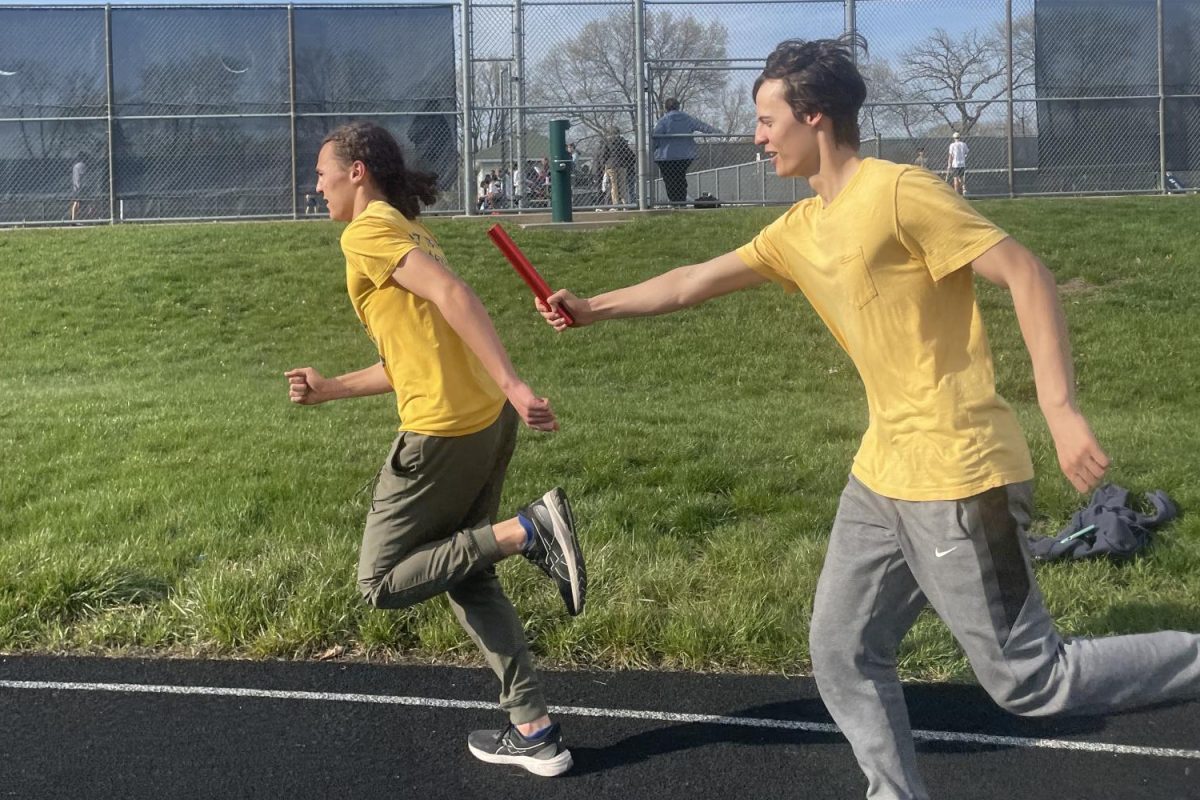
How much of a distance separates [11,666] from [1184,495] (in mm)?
5922

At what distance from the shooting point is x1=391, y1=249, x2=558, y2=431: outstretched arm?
3.55 m

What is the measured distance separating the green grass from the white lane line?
0.44 meters

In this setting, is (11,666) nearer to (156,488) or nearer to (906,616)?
(156,488)

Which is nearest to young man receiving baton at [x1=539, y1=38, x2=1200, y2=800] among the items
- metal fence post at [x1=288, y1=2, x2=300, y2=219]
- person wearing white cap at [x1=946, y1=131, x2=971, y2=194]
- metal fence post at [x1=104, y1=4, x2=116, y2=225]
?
person wearing white cap at [x1=946, y1=131, x2=971, y2=194]

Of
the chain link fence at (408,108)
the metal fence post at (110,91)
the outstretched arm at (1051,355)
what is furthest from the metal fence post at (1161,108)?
the outstretched arm at (1051,355)

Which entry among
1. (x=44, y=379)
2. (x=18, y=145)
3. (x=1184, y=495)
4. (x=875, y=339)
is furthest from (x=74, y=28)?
(x=875, y=339)

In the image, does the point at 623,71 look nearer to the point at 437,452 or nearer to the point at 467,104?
the point at 467,104

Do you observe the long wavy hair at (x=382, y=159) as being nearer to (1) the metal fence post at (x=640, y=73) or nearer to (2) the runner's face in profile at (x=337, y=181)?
(2) the runner's face in profile at (x=337, y=181)

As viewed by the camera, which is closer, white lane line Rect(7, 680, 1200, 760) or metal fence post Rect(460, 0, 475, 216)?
white lane line Rect(7, 680, 1200, 760)

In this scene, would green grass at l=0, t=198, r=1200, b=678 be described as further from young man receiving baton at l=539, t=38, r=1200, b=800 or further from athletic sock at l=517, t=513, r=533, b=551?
young man receiving baton at l=539, t=38, r=1200, b=800

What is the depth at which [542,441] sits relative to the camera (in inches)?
330

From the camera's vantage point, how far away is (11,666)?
5.17 metres

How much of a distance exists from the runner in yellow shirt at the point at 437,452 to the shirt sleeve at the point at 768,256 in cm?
74

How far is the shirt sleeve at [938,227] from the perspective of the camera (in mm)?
2920
